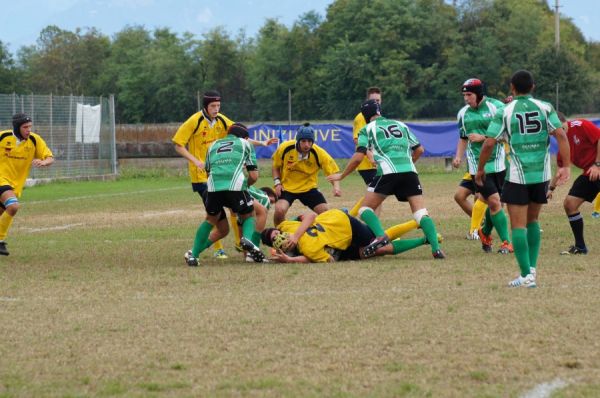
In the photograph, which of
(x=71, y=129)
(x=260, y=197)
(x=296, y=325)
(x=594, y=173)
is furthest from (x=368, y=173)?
(x=71, y=129)

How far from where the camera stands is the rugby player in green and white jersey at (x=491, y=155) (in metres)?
12.6

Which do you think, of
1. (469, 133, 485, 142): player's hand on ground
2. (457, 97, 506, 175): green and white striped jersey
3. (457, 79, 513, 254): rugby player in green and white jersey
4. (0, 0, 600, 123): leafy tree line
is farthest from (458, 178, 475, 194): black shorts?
(0, 0, 600, 123): leafy tree line

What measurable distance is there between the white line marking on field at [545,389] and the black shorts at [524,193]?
3.54 meters

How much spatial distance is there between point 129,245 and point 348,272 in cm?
441

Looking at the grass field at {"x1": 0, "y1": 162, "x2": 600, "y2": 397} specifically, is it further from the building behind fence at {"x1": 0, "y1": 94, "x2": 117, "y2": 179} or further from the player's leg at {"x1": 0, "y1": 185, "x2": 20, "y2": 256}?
the building behind fence at {"x1": 0, "y1": 94, "x2": 117, "y2": 179}

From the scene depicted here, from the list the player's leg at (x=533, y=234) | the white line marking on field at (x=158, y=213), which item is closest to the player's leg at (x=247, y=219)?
the player's leg at (x=533, y=234)

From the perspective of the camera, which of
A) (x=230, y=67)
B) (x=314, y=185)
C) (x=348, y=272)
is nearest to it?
(x=348, y=272)

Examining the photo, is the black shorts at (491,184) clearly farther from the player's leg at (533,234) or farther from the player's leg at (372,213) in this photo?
the player's leg at (533,234)

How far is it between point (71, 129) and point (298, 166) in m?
21.3

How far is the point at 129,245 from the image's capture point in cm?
1446

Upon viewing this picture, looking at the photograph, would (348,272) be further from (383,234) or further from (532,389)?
(532,389)

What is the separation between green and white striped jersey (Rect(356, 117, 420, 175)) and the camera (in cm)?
1212

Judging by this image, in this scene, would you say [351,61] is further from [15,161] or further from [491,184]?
[491,184]

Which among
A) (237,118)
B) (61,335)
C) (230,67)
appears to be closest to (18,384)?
(61,335)
